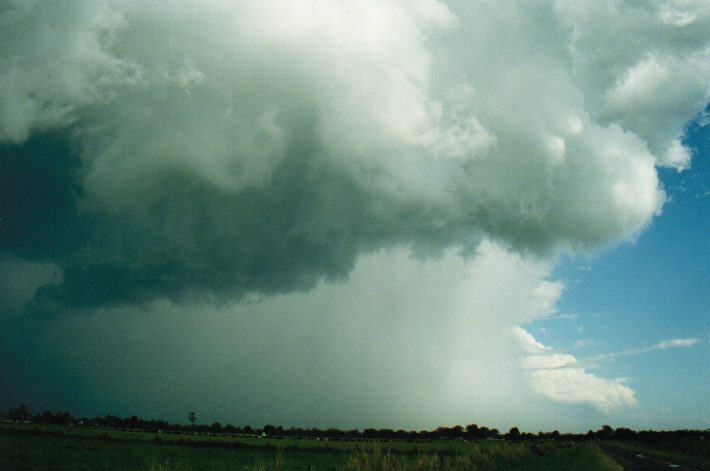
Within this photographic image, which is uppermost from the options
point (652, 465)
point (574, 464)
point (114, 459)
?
point (652, 465)

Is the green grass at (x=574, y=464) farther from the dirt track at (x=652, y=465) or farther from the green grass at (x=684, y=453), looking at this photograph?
the green grass at (x=684, y=453)

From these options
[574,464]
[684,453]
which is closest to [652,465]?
[574,464]

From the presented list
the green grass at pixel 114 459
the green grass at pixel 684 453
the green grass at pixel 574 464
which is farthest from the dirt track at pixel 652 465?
the green grass at pixel 114 459

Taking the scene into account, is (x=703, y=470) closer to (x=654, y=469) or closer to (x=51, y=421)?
(x=654, y=469)

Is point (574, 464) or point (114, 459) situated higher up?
point (574, 464)

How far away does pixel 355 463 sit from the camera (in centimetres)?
1764

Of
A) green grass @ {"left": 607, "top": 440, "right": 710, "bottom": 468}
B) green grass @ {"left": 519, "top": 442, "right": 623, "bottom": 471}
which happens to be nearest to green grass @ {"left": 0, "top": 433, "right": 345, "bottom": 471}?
green grass @ {"left": 519, "top": 442, "right": 623, "bottom": 471}

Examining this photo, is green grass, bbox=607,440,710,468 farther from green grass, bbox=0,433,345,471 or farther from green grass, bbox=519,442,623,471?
green grass, bbox=0,433,345,471

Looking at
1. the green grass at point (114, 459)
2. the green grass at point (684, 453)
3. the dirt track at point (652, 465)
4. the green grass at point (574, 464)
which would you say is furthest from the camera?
the green grass at point (684, 453)

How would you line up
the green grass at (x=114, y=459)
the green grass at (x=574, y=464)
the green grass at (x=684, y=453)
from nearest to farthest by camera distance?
1. the green grass at (x=114, y=459)
2. the green grass at (x=574, y=464)
3. the green grass at (x=684, y=453)

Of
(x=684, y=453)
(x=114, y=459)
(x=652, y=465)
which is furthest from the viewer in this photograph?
(x=684, y=453)

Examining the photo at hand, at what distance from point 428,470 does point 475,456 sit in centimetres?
1473

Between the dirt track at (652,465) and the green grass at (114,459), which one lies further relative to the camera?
the dirt track at (652,465)

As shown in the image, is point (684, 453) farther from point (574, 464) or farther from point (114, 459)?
point (114, 459)
